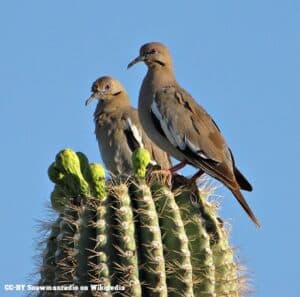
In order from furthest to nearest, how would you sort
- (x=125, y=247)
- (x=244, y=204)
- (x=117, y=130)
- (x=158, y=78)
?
(x=117, y=130) < (x=158, y=78) < (x=244, y=204) < (x=125, y=247)

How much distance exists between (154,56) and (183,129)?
5.08 ft

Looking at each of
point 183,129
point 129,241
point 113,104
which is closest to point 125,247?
point 129,241

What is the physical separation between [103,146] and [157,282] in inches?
217

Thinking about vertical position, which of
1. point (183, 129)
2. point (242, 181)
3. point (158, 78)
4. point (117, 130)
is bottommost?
point (242, 181)

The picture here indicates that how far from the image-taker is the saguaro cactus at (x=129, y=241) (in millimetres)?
5277

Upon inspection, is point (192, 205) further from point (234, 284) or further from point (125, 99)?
point (125, 99)

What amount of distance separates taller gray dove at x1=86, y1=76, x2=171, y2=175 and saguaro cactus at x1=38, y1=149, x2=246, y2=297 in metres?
4.50

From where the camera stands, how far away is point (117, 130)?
35.2 feet

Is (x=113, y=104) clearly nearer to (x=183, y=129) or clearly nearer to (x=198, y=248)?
(x=183, y=129)

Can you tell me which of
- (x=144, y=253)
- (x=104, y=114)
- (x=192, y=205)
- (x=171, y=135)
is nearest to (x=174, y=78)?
(x=171, y=135)

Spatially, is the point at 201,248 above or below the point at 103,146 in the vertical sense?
below

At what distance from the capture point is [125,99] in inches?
451

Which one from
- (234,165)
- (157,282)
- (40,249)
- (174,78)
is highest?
(174,78)

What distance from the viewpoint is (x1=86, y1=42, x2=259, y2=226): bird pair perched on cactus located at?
7609 mm
